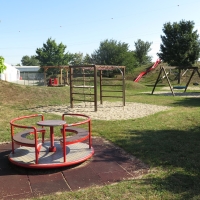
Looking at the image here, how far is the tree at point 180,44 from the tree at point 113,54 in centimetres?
595

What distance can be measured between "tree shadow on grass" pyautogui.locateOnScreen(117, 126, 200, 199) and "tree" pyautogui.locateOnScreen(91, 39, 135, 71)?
30.3 metres

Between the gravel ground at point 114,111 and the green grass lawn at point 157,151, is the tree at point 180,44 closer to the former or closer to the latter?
the gravel ground at point 114,111

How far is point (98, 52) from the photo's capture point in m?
40.2

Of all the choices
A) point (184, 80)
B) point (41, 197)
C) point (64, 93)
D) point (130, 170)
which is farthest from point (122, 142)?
point (184, 80)

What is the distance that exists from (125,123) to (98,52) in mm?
33863

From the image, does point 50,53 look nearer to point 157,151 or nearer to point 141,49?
point 141,49

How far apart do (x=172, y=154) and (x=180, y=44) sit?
27957 mm

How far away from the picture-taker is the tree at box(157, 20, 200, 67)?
97.0 ft

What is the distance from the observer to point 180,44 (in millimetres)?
29984

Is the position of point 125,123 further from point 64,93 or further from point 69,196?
point 64,93

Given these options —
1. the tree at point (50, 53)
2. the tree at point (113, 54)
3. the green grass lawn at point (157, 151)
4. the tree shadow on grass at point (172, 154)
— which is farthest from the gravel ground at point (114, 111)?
the tree at point (50, 53)

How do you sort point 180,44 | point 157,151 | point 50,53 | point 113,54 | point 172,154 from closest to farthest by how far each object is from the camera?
1. point 172,154
2. point 157,151
3. point 180,44
4. point 113,54
5. point 50,53

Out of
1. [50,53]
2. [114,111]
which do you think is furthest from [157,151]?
[50,53]

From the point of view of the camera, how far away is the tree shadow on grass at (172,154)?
323 cm
